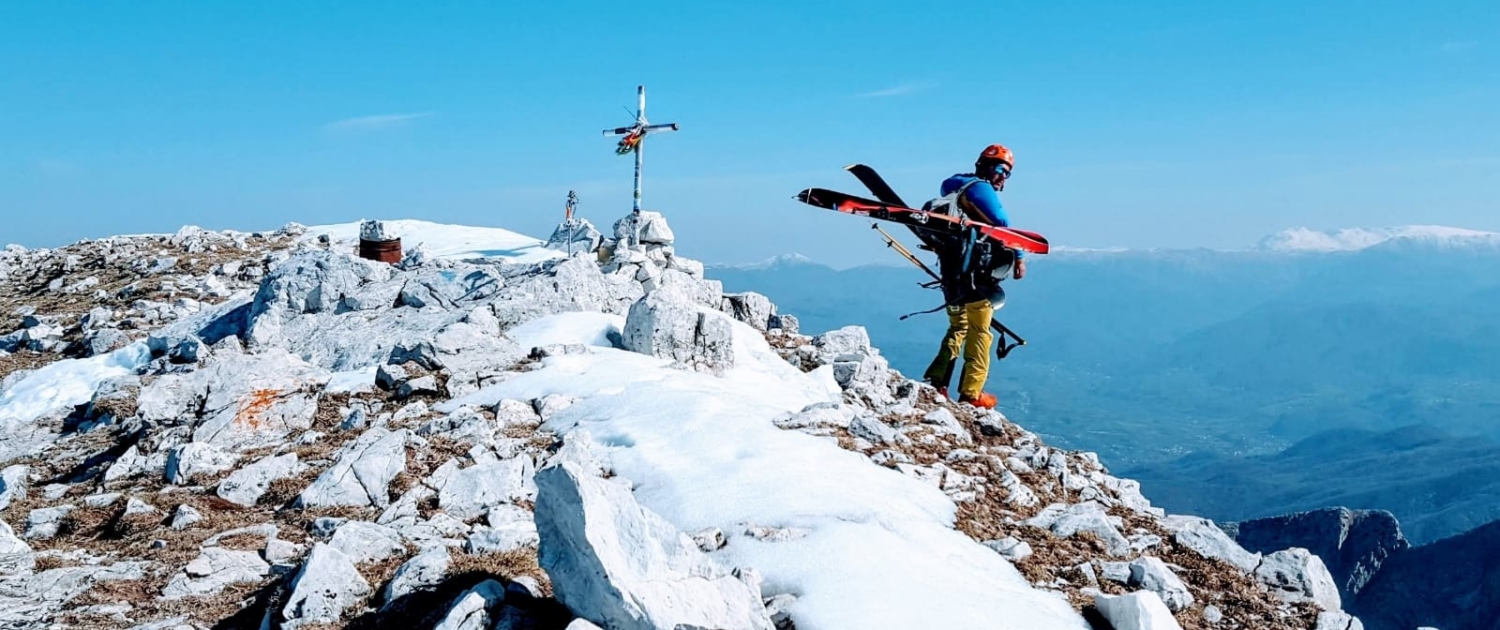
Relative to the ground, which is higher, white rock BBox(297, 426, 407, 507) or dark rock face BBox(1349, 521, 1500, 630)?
white rock BBox(297, 426, 407, 507)

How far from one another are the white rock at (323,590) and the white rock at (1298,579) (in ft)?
30.6

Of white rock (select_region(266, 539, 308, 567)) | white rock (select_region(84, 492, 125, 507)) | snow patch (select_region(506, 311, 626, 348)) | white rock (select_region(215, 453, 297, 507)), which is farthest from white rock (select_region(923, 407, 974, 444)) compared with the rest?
white rock (select_region(84, 492, 125, 507))

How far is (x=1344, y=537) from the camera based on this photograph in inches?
5940

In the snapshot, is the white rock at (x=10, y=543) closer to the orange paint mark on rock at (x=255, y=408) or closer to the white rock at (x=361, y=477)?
the white rock at (x=361, y=477)

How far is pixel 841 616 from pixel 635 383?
7.33 metres

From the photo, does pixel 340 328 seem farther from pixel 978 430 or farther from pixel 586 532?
pixel 586 532

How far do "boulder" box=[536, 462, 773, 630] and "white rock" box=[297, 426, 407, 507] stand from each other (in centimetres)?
476

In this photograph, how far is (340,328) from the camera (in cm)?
1877

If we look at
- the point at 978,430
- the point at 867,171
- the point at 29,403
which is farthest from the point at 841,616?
the point at 29,403

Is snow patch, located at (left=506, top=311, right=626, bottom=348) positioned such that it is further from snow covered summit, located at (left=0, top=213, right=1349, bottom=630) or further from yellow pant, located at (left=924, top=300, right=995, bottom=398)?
yellow pant, located at (left=924, top=300, right=995, bottom=398)

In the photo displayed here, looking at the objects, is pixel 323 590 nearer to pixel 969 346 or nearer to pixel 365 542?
pixel 365 542

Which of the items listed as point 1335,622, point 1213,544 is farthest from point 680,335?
point 1335,622

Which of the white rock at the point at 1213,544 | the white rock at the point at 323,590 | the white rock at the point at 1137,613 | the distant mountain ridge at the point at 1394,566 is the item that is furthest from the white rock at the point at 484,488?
the distant mountain ridge at the point at 1394,566

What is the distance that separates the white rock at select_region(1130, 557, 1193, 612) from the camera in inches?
355
